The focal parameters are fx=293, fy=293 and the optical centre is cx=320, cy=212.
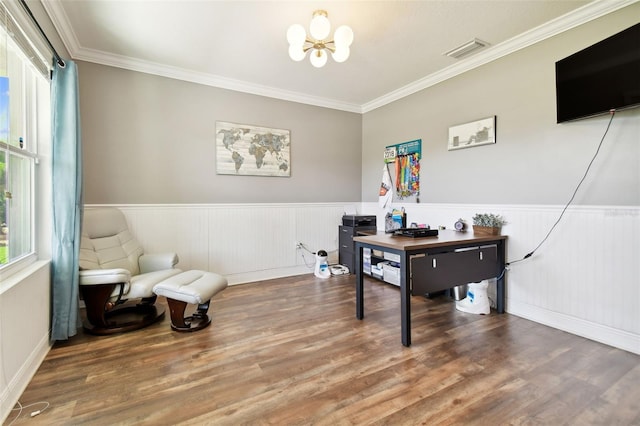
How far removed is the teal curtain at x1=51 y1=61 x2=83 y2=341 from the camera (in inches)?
81.0

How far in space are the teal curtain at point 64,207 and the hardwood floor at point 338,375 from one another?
23cm

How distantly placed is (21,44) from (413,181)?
11.9 ft

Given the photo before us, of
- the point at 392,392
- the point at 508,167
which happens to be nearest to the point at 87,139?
the point at 392,392

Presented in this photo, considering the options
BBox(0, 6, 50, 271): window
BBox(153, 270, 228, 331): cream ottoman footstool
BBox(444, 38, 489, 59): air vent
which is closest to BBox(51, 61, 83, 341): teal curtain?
BBox(0, 6, 50, 271): window

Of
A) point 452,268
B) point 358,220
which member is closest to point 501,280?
point 452,268

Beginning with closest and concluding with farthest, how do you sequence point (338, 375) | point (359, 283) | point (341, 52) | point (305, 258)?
point (338, 375), point (341, 52), point (359, 283), point (305, 258)

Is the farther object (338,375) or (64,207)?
(64,207)

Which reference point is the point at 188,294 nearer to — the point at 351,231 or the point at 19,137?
the point at 19,137

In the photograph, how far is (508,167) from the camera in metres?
2.78

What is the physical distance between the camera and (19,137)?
1881 mm

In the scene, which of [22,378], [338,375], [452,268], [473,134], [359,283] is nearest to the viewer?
[22,378]

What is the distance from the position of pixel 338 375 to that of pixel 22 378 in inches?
69.0

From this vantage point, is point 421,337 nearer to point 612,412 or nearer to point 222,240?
point 612,412

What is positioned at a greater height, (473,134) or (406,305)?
(473,134)
